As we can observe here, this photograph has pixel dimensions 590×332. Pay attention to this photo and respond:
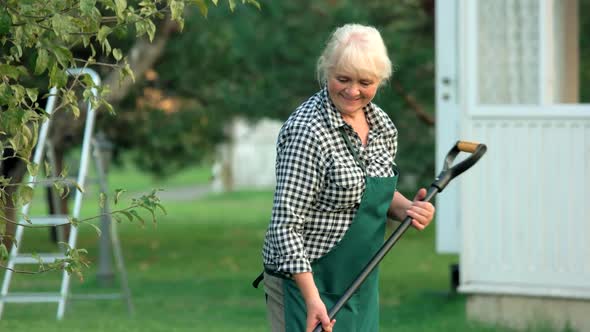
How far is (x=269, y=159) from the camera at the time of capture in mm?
41000

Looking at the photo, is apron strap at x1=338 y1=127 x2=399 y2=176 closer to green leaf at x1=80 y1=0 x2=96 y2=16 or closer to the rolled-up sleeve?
the rolled-up sleeve

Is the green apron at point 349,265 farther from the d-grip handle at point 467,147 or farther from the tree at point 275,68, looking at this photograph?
the tree at point 275,68

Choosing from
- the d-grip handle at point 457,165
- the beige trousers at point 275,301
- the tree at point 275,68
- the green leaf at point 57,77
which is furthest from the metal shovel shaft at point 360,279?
the tree at point 275,68

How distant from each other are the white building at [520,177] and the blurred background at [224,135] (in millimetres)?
671

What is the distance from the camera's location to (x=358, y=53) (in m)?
3.89

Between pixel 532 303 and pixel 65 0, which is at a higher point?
pixel 65 0

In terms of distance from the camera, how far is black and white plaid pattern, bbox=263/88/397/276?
152 inches

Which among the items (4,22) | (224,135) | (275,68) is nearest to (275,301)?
(4,22)

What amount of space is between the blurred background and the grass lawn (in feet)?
0.06

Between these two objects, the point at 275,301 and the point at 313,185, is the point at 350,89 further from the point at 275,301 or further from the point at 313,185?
the point at 275,301

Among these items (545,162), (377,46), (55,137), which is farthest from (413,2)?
(377,46)

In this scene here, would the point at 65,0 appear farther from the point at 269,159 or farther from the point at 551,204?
the point at 269,159

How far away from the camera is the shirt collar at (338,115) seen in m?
3.93

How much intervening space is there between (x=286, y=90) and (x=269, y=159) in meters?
24.6
